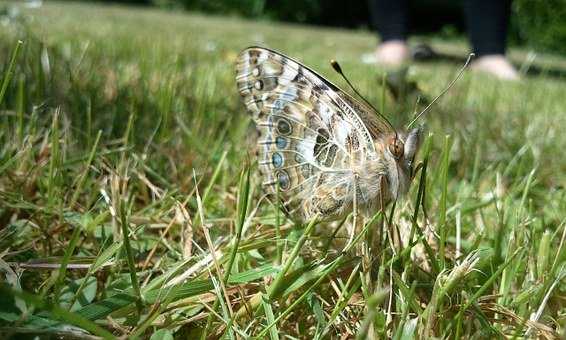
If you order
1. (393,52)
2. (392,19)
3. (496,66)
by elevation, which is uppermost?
(392,19)

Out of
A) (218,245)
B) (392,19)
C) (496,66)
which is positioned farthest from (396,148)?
(392,19)

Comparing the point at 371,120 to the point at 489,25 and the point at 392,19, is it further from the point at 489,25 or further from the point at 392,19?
the point at 392,19

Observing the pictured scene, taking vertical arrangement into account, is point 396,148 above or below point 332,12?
above

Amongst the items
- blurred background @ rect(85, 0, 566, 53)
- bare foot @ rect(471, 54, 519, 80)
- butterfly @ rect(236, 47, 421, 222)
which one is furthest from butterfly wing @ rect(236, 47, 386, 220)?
blurred background @ rect(85, 0, 566, 53)

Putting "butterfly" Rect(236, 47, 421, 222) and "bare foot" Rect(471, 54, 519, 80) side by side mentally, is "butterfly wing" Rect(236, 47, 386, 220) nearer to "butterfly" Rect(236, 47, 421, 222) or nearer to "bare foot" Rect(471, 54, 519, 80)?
"butterfly" Rect(236, 47, 421, 222)

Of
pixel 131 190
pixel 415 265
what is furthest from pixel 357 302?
pixel 131 190
